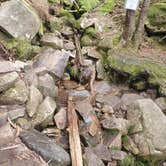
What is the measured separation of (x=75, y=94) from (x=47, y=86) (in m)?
0.51

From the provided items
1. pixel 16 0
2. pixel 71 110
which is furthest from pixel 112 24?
pixel 71 110

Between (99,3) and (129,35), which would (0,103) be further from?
(99,3)

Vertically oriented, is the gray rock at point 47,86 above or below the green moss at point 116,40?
below

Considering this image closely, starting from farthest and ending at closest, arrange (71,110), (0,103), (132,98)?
1. (132,98)
2. (71,110)
3. (0,103)

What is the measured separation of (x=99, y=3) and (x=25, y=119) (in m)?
5.06

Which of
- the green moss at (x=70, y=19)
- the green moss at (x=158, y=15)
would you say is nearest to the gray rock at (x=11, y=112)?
the green moss at (x=70, y=19)

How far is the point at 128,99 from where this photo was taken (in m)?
5.91

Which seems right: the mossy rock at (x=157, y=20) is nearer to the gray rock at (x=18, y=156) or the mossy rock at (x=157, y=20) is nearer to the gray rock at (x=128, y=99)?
the gray rock at (x=128, y=99)

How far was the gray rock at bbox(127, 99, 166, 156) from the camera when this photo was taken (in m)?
5.02

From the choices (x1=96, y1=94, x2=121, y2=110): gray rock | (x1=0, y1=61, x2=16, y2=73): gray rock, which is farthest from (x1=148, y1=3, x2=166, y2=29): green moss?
(x1=0, y1=61, x2=16, y2=73): gray rock

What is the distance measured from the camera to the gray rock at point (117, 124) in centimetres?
512

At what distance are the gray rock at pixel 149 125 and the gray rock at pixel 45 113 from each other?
1.27m

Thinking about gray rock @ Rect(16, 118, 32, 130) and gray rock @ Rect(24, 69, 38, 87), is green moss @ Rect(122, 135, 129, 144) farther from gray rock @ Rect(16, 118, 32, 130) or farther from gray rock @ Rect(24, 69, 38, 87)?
gray rock @ Rect(24, 69, 38, 87)

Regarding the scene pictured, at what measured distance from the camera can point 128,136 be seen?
5.25m
